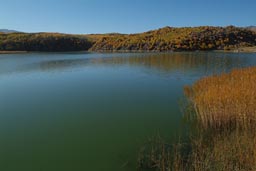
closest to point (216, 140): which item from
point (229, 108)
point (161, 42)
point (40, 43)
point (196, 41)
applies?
point (229, 108)

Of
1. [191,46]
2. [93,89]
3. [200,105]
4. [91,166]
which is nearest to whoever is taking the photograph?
[91,166]

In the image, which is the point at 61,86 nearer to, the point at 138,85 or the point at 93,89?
the point at 93,89

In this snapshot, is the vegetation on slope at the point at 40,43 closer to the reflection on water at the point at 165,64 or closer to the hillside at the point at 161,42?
the hillside at the point at 161,42

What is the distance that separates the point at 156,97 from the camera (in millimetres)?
12297

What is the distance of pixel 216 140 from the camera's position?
6066 millimetres

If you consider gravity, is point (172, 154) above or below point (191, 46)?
below

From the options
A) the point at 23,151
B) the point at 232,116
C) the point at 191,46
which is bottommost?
the point at 23,151

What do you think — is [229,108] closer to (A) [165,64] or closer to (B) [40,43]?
(A) [165,64]

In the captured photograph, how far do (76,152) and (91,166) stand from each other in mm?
863

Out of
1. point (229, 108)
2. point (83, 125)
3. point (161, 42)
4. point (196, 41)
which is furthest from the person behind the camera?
point (161, 42)

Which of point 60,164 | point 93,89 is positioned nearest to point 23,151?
point 60,164

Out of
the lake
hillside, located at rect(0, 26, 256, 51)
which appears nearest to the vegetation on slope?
hillside, located at rect(0, 26, 256, 51)

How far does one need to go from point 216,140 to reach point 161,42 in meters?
60.6

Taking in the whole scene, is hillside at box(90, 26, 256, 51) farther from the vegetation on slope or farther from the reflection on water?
the reflection on water
